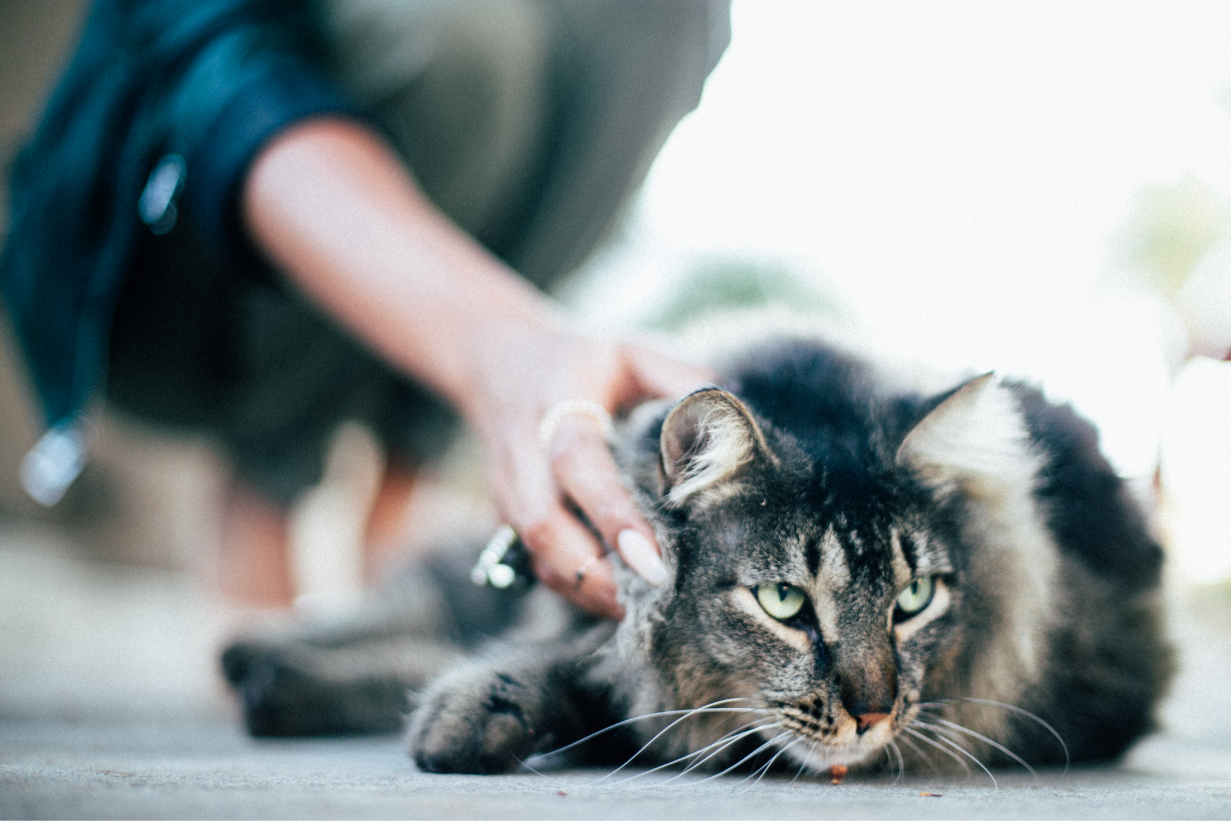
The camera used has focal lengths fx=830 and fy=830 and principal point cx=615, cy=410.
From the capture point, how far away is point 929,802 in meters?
0.97

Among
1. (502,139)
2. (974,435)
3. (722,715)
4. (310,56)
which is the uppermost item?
(502,139)

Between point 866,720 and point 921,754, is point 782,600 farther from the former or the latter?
point 921,754

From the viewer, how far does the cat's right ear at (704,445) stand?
1.17 meters

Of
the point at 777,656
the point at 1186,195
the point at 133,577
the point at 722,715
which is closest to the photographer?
the point at 777,656

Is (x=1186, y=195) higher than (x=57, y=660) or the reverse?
higher

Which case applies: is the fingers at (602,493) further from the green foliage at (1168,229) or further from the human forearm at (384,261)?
the green foliage at (1168,229)

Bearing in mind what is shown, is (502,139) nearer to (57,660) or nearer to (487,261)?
(487,261)

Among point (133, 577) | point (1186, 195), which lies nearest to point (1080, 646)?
point (1186, 195)

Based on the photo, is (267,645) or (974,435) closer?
(974,435)

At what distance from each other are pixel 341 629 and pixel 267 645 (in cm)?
31

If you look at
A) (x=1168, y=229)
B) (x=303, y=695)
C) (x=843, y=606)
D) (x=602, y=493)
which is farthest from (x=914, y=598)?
(x=1168, y=229)

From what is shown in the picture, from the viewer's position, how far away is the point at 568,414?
52.7 inches

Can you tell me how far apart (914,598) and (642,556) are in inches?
16.4

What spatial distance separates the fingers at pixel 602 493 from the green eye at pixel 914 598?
0.35 m
